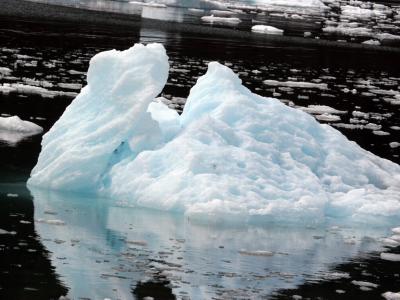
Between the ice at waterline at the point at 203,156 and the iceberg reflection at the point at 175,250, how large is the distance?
232mm

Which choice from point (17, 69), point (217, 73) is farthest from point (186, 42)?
point (217, 73)

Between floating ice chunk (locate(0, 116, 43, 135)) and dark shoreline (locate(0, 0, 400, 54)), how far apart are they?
1770 centimetres

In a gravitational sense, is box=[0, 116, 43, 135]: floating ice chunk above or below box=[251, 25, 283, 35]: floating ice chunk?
above

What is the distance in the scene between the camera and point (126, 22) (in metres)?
33.9

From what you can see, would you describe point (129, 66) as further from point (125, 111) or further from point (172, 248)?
point (172, 248)

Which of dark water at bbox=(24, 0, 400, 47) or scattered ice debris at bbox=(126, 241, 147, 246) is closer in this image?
scattered ice debris at bbox=(126, 241, 147, 246)

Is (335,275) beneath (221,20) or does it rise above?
above

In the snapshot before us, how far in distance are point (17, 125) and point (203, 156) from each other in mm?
4499

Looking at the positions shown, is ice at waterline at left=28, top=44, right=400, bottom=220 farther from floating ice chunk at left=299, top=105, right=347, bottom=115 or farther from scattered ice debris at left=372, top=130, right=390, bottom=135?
floating ice chunk at left=299, top=105, right=347, bottom=115

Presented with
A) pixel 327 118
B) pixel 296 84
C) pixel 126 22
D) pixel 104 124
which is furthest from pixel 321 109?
pixel 126 22

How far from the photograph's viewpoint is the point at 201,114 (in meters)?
11.6

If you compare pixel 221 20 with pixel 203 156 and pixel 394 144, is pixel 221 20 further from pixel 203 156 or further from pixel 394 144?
pixel 203 156

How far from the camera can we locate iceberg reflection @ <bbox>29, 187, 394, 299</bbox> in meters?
7.67

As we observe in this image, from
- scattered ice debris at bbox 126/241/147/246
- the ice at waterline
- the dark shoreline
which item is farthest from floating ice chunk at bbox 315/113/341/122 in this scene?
the dark shoreline
